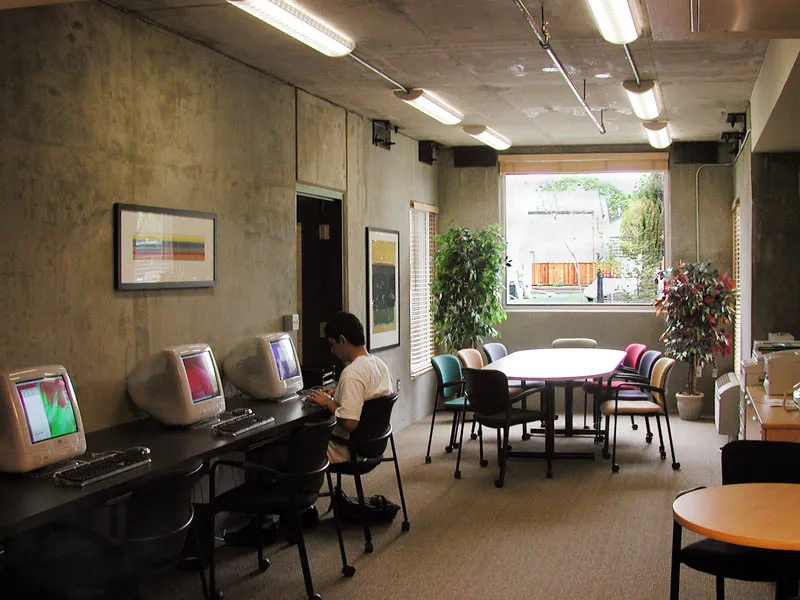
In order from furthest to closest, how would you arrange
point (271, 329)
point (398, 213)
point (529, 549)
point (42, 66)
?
1. point (398, 213)
2. point (271, 329)
3. point (529, 549)
4. point (42, 66)

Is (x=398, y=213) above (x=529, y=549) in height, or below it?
above

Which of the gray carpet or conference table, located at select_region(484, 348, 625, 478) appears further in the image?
conference table, located at select_region(484, 348, 625, 478)

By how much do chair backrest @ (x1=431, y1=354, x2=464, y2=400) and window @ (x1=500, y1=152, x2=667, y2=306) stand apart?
9.36 ft

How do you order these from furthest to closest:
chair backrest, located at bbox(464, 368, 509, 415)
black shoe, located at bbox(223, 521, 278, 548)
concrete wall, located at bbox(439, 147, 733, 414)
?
concrete wall, located at bbox(439, 147, 733, 414) < chair backrest, located at bbox(464, 368, 509, 415) < black shoe, located at bbox(223, 521, 278, 548)

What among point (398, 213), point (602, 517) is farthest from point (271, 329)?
point (398, 213)

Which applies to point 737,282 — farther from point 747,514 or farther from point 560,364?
point 747,514

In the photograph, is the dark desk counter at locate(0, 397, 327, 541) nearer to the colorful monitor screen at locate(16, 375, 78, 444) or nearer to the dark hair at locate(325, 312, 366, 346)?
the colorful monitor screen at locate(16, 375, 78, 444)

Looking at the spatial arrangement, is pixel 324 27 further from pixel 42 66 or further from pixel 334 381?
pixel 334 381

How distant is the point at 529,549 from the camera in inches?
205

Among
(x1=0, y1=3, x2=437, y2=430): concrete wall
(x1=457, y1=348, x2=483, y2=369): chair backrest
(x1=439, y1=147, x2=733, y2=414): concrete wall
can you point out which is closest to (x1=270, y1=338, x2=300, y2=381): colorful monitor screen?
(x1=0, y1=3, x2=437, y2=430): concrete wall

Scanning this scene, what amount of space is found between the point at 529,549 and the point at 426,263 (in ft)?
18.1

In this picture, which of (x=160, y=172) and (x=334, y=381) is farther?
(x=334, y=381)

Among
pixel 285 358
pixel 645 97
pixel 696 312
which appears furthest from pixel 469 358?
pixel 285 358

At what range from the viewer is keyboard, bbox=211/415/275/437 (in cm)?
439
